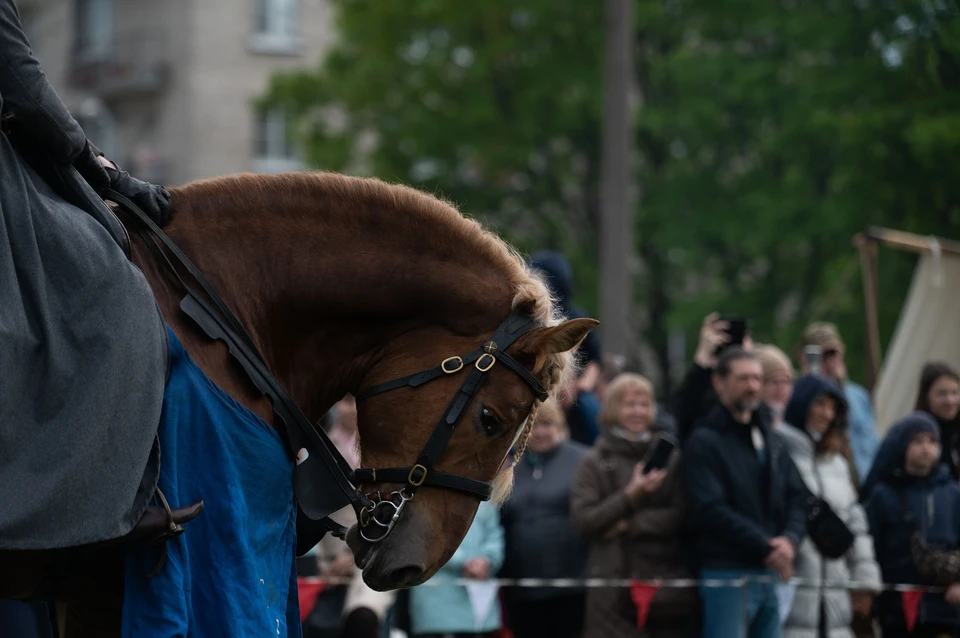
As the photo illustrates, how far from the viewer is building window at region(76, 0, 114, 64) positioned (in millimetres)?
33469

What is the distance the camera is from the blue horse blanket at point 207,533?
10.8ft

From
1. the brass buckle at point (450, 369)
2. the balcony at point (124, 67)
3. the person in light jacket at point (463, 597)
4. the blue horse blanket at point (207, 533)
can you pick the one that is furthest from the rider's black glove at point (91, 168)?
the balcony at point (124, 67)

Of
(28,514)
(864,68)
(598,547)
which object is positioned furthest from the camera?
(864,68)

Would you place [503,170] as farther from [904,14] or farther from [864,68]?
[904,14]

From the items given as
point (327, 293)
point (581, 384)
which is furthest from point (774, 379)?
point (327, 293)

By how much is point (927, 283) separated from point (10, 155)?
26.2 feet

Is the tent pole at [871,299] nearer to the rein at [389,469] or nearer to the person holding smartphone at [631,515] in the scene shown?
the person holding smartphone at [631,515]

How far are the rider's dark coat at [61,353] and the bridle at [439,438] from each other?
705 millimetres

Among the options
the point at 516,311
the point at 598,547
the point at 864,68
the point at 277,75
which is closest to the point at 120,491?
the point at 516,311

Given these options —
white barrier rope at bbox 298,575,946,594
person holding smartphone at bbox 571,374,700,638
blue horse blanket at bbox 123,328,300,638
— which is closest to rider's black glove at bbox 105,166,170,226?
blue horse blanket at bbox 123,328,300,638

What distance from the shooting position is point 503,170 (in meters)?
18.7

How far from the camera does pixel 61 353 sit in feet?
10.4

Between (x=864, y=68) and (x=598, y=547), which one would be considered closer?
(x=598, y=547)

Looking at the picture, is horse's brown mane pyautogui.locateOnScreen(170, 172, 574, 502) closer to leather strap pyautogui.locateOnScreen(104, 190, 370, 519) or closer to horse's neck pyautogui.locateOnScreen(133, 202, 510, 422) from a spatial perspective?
horse's neck pyautogui.locateOnScreen(133, 202, 510, 422)
